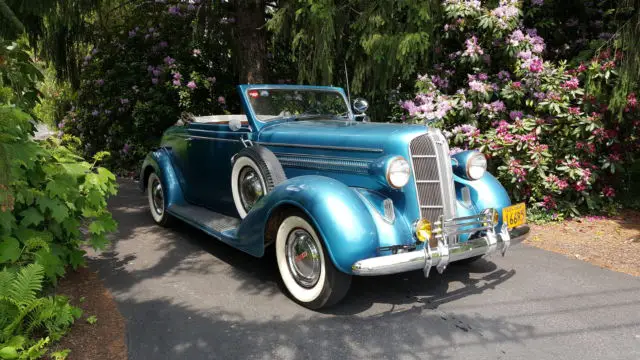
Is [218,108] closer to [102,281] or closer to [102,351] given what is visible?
[102,281]

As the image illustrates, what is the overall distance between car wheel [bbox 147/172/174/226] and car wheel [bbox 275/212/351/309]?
2593 mm

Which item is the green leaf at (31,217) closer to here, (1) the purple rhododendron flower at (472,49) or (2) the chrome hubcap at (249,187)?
(2) the chrome hubcap at (249,187)

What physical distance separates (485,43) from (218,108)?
5.84m

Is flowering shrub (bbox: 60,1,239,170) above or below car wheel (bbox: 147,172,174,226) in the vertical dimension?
above

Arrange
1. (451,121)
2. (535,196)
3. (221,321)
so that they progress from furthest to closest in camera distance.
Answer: (451,121) < (535,196) < (221,321)

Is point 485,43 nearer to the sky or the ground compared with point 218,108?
nearer to the sky

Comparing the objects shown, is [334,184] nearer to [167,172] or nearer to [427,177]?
[427,177]

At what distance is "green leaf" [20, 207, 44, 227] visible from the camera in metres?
3.20

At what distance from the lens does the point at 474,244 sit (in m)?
3.41

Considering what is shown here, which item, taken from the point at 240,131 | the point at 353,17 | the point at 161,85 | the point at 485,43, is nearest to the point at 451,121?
the point at 485,43

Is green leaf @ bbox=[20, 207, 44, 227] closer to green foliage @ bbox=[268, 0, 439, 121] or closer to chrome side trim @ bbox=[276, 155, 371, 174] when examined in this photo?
chrome side trim @ bbox=[276, 155, 371, 174]

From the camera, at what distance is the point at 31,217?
10.6 ft

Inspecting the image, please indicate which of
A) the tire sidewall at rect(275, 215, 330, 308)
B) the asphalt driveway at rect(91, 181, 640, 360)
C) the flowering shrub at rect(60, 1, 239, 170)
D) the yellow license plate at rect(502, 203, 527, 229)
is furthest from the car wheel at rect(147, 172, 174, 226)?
the flowering shrub at rect(60, 1, 239, 170)

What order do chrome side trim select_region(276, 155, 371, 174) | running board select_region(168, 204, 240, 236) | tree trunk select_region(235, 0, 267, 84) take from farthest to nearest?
tree trunk select_region(235, 0, 267, 84), running board select_region(168, 204, 240, 236), chrome side trim select_region(276, 155, 371, 174)
